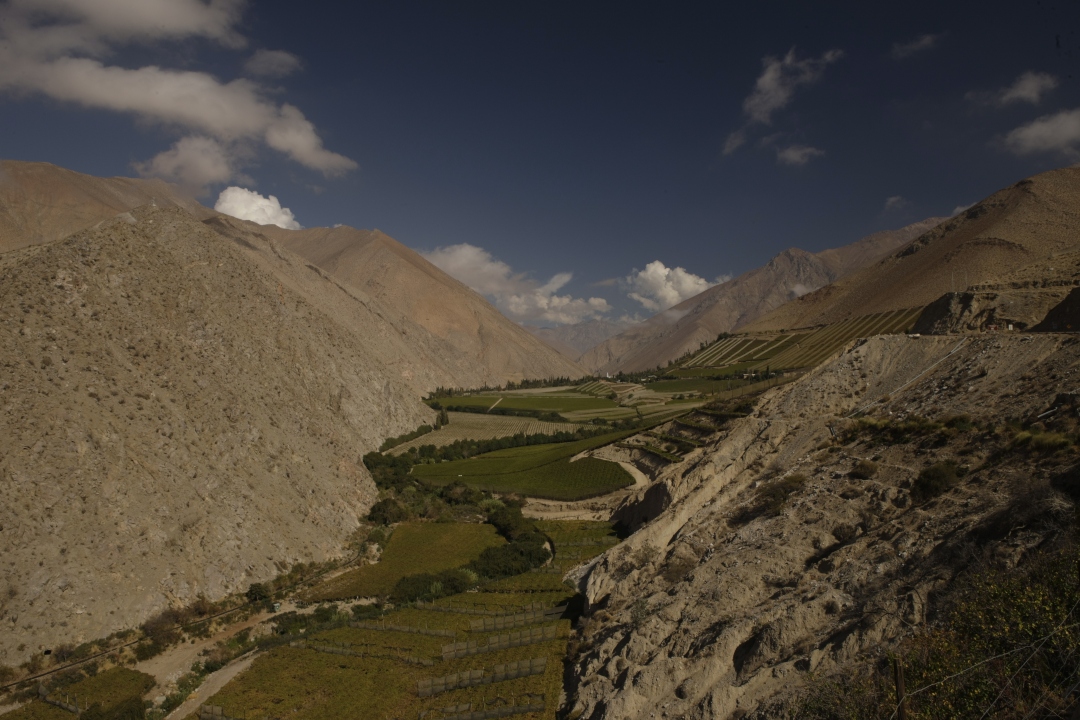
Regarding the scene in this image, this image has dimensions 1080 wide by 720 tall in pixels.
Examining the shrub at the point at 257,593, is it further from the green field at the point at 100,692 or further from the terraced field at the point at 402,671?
the green field at the point at 100,692

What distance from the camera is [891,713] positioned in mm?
13664

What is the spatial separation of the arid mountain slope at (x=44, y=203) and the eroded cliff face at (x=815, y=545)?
492ft

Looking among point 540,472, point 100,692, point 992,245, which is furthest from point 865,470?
point 992,245

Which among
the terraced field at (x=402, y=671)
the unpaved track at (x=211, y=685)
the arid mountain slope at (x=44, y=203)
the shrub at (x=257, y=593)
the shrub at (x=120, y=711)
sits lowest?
the terraced field at (x=402, y=671)

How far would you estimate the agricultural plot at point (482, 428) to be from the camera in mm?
100500

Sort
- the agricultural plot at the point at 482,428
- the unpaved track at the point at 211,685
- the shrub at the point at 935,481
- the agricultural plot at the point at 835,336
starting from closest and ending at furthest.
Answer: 1. the shrub at the point at 935,481
2. the unpaved track at the point at 211,685
3. the agricultural plot at the point at 482,428
4. the agricultural plot at the point at 835,336

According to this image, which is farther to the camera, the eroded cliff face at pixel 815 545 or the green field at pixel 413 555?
the green field at pixel 413 555

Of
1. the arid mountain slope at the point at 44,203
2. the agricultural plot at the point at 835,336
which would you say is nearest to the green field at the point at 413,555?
the agricultural plot at the point at 835,336

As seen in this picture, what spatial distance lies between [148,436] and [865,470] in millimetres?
47517

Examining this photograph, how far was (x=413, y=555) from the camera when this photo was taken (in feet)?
171

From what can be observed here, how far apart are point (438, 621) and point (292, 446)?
2973 centimetres

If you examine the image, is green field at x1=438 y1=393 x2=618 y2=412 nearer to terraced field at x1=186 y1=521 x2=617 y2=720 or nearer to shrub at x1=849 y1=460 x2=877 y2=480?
terraced field at x1=186 y1=521 x2=617 y2=720

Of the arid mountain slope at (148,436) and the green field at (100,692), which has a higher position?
the arid mountain slope at (148,436)

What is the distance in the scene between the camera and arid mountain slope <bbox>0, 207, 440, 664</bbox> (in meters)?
36.1
